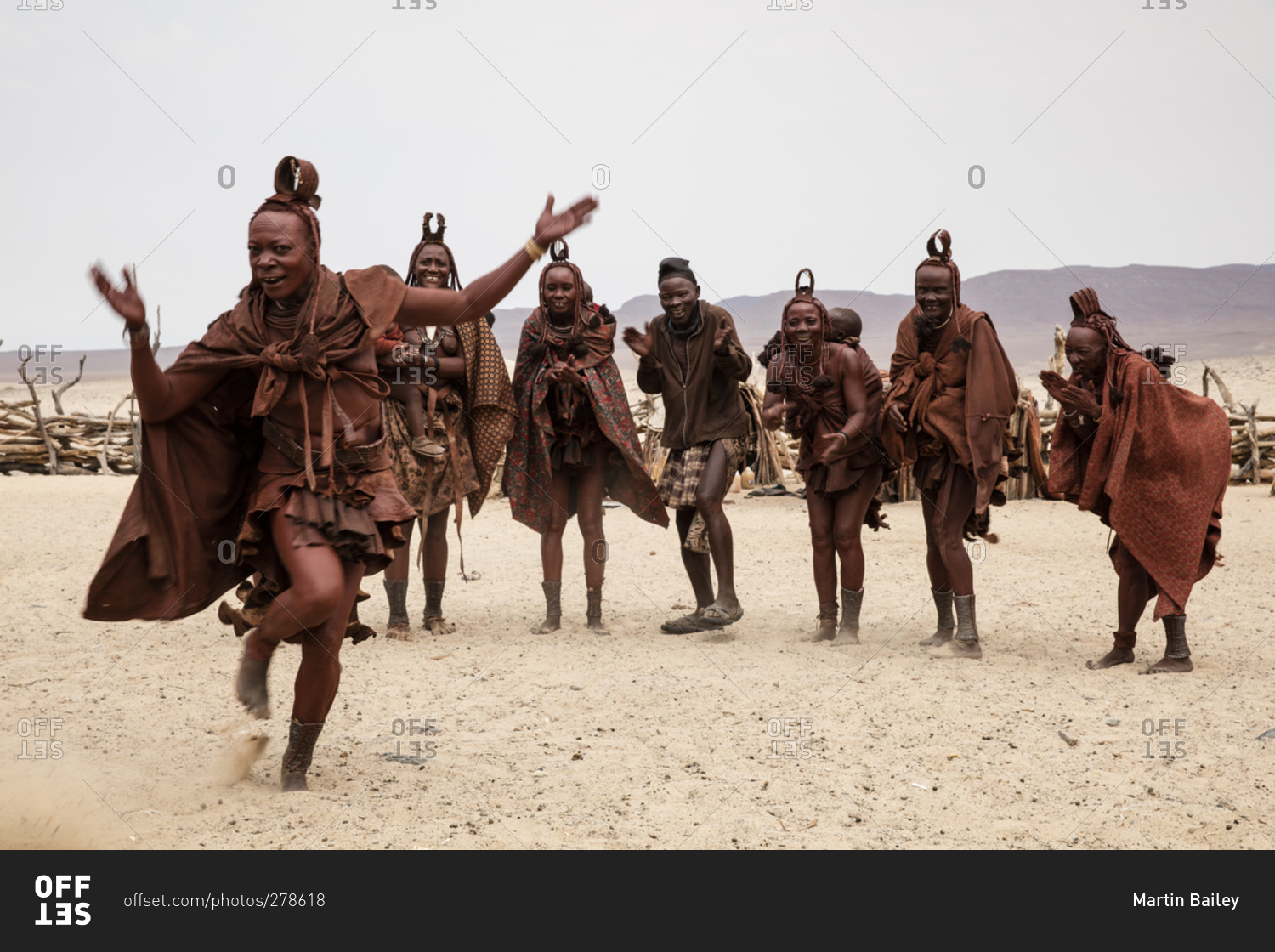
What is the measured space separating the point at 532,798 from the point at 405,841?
662 mm

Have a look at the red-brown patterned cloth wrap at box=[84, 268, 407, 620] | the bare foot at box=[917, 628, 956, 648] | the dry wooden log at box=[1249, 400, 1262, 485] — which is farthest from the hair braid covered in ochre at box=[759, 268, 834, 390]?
the dry wooden log at box=[1249, 400, 1262, 485]

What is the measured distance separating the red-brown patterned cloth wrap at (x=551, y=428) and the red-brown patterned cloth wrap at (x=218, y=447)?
2.89m

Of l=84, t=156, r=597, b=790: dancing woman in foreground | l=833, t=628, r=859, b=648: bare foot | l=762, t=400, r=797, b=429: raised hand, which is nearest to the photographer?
l=84, t=156, r=597, b=790: dancing woman in foreground

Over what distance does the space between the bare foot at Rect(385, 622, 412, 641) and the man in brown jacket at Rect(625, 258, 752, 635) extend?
5.22 ft

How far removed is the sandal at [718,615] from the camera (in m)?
7.24

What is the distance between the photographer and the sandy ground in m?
4.11

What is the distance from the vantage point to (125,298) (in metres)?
3.79

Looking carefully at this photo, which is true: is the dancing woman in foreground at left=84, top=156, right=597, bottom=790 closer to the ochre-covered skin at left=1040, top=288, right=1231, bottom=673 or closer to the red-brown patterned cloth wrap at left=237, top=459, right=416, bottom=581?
the red-brown patterned cloth wrap at left=237, top=459, right=416, bottom=581

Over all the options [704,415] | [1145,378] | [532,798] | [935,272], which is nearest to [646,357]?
[704,415]

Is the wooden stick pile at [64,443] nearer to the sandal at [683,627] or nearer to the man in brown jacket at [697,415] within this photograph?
the man in brown jacket at [697,415]

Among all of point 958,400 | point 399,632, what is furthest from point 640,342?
point 399,632

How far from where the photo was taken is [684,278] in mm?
7180

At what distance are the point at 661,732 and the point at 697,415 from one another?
8.08ft

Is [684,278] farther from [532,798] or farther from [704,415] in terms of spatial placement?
[532,798]
